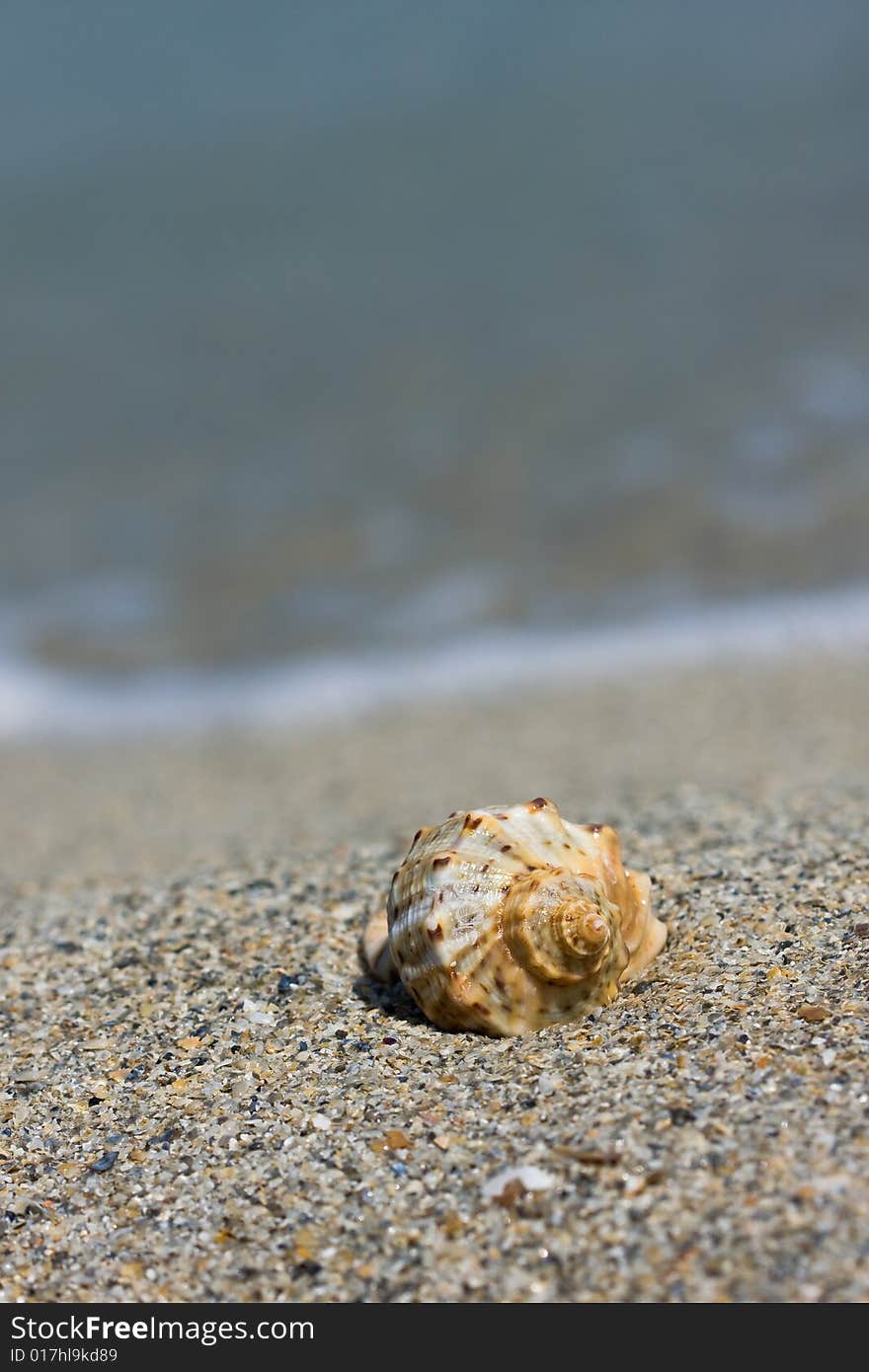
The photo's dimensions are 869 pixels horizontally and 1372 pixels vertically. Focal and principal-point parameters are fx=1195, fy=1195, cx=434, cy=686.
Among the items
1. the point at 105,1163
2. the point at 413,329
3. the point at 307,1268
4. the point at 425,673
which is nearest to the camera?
the point at 307,1268

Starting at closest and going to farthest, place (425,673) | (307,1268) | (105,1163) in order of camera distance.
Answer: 1. (307,1268)
2. (105,1163)
3. (425,673)

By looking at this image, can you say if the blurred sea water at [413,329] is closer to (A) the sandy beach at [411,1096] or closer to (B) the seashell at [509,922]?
(A) the sandy beach at [411,1096]

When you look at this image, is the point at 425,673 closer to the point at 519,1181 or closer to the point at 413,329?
the point at 413,329

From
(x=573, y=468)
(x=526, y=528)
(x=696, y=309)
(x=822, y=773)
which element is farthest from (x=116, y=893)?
(x=696, y=309)

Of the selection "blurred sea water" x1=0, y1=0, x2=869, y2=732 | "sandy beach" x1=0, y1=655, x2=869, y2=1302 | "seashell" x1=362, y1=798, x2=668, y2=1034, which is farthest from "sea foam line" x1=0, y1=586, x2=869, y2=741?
"seashell" x1=362, y1=798, x2=668, y2=1034

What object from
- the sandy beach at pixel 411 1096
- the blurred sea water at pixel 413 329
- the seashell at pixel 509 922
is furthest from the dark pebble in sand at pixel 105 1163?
the blurred sea water at pixel 413 329

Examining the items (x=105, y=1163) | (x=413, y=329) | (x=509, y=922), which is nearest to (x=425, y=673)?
(x=413, y=329)

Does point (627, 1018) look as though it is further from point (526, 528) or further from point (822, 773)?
point (526, 528)
